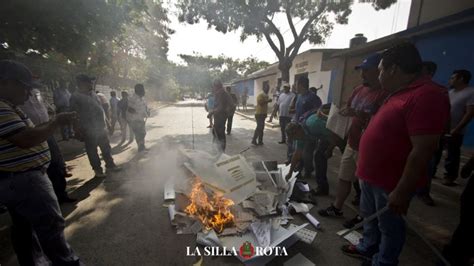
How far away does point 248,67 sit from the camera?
182 ft

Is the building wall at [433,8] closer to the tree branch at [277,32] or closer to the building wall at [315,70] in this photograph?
the building wall at [315,70]

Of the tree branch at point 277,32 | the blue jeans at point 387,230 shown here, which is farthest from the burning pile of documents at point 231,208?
the tree branch at point 277,32

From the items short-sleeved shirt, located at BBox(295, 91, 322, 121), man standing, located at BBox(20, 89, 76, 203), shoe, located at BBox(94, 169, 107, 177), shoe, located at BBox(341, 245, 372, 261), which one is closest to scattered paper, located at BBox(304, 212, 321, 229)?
shoe, located at BBox(341, 245, 372, 261)

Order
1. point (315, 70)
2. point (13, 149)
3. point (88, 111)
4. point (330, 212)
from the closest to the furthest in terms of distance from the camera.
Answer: point (13, 149) < point (330, 212) < point (88, 111) < point (315, 70)

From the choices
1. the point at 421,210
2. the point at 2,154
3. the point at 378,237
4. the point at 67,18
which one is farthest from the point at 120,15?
the point at 421,210

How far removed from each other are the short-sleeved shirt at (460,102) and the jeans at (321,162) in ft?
8.10

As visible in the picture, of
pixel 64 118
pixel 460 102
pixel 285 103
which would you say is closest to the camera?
pixel 64 118

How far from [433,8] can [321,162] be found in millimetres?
9207

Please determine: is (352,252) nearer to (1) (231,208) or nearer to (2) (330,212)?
(2) (330,212)

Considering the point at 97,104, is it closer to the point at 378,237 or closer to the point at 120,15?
the point at 120,15

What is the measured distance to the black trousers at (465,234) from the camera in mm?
2118

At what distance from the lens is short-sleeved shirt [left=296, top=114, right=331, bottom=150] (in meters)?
3.73

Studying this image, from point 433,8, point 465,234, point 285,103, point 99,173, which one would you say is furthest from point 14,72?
point 433,8

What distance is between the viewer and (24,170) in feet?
5.90
